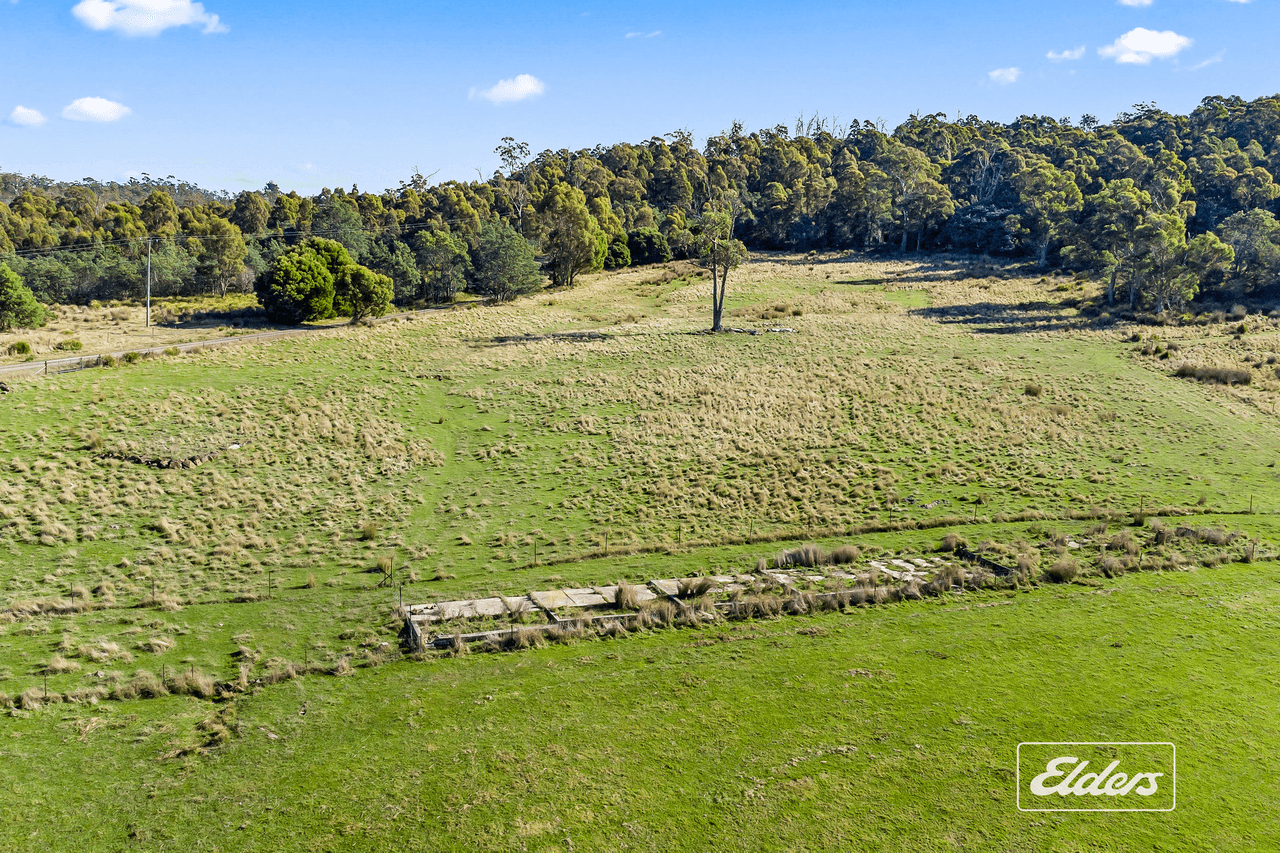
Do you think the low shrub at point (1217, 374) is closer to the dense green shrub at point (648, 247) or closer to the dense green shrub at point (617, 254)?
the dense green shrub at point (617, 254)

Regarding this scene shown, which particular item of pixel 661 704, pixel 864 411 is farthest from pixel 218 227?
pixel 661 704

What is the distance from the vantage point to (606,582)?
24672 millimetres

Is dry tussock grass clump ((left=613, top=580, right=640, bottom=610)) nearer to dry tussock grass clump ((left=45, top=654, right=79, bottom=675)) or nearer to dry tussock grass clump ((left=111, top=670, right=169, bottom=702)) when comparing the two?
dry tussock grass clump ((left=111, top=670, right=169, bottom=702))

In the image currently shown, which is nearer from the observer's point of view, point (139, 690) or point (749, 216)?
point (139, 690)

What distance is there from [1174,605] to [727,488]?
55.0ft

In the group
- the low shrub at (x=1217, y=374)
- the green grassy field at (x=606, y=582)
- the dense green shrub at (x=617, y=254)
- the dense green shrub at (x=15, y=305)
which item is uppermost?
the dense green shrub at (x=617, y=254)

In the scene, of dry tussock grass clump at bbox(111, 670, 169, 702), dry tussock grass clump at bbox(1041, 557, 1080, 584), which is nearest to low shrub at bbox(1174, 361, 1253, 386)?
dry tussock grass clump at bbox(1041, 557, 1080, 584)

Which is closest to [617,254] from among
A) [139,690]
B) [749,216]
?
[749,216]

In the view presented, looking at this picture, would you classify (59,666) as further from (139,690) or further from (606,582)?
(606,582)

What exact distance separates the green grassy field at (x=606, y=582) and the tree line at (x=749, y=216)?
83.8 ft

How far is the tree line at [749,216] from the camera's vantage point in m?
75.5

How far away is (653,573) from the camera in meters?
25.5

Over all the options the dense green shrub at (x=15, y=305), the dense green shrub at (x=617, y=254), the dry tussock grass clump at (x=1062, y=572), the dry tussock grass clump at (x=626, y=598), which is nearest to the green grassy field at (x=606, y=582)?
the dry tussock grass clump at (x=1062, y=572)

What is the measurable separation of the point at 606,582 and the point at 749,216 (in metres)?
116
